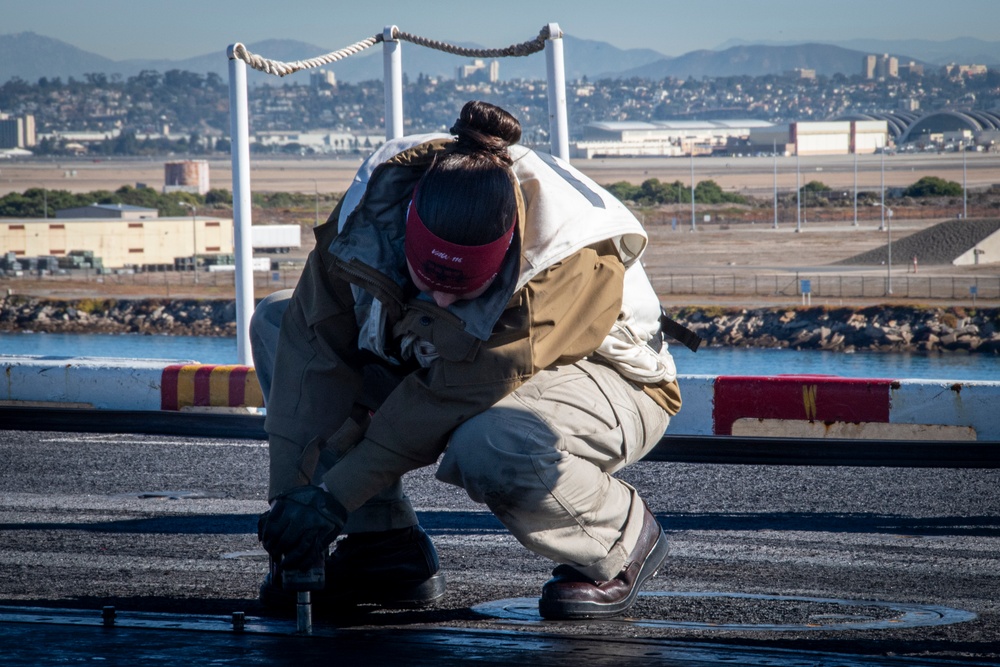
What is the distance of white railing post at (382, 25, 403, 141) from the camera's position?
20.2ft

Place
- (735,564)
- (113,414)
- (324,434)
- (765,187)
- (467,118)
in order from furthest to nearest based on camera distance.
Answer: (765,187) → (113,414) → (735,564) → (324,434) → (467,118)

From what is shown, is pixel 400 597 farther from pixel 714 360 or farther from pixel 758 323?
pixel 758 323

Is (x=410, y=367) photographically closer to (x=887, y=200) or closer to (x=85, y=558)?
(x=85, y=558)

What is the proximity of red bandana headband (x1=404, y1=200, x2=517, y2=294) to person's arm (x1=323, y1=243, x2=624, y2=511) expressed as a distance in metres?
0.10

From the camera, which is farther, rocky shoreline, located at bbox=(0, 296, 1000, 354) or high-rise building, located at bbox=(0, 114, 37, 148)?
high-rise building, located at bbox=(0, 114, 37, 148)

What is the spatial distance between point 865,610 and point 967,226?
65.4 metres

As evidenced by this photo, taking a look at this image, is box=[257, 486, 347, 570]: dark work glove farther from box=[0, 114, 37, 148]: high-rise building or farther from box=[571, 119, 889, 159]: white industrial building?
box=[0, 114, 37, 148]: high-rise building

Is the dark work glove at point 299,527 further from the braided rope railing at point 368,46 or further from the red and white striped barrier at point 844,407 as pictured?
the braided rope railing at point 368,46

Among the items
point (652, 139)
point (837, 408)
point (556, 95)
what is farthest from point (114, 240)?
point (652, 139)

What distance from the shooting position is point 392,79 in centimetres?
621

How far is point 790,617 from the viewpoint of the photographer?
2.45 m

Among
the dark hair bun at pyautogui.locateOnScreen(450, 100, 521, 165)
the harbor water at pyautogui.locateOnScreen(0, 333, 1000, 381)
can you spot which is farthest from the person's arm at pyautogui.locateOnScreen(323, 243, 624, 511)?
the harbor water at pyautogui.locateOnScreen(0, 333, 1000, 381)

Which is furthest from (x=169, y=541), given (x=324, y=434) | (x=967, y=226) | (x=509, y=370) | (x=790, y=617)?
(x=967, y=226)

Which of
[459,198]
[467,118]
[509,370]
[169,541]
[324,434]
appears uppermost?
[467,118]
